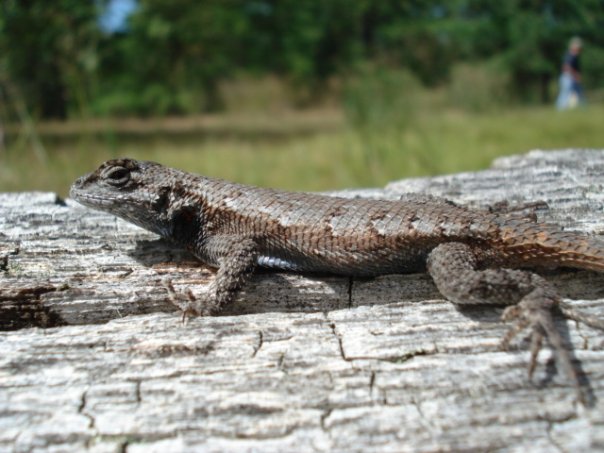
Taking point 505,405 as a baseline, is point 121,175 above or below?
above

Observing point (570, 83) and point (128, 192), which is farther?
point (570, 83)

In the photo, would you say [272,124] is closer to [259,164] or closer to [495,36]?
[495,36]

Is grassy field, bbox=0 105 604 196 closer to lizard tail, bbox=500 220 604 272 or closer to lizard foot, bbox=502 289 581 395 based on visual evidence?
lizard tail, bbox=500 220 604 272

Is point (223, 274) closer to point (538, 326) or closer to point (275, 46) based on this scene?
point (538, 326)

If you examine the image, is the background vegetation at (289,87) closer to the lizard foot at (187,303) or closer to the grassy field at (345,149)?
the grassy field at (345,149)

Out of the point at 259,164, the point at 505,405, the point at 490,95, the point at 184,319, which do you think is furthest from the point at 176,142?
the point at 505,405

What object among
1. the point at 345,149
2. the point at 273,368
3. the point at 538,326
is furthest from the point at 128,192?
the point at 345,149

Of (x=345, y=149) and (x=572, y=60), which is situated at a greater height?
(x=572, y=60)
